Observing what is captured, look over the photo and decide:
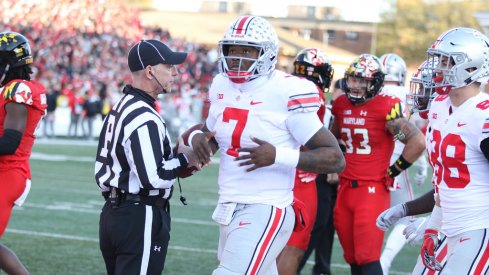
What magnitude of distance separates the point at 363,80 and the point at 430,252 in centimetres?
232

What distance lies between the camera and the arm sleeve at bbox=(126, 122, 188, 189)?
4.45 meters

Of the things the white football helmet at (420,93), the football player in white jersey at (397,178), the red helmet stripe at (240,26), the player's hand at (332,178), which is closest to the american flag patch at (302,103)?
the red helmet stripe at (240,26)

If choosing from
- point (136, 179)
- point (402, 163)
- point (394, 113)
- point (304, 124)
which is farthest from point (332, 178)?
point (136, 179)

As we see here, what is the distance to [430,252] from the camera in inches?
177

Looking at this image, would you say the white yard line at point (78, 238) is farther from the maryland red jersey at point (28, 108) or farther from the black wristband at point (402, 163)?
the maryland red jersey at point (28, 108)

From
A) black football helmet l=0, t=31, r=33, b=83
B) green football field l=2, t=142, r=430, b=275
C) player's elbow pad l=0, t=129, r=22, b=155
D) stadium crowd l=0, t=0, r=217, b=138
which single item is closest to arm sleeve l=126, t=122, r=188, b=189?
player's elbow pad l=0, t=129, r=22, b=155

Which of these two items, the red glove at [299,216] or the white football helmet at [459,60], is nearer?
the white football helmet at [459,60]

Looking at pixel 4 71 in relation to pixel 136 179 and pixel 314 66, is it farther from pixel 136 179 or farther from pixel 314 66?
pixel 314 66

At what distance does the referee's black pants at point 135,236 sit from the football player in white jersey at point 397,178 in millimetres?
2740

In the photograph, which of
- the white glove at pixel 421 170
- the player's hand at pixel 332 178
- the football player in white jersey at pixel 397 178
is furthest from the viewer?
the white glove at pixel 421 170

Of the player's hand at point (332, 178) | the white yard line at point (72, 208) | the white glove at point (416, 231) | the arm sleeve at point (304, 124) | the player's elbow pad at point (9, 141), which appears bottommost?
the white yard line at point (72, 208)

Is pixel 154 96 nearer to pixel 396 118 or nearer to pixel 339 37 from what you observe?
pixel 396 118

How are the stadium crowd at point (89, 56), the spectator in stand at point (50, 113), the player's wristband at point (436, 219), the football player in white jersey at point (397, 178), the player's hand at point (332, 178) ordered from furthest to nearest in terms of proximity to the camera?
1. the stadium crowd at point (89, 56)
2. the spectator in stand at point (50, 113)
3. the football player in white jersey at point (397, 178)
4. the player's hand at point (332, 178)
5. the player's wristband at point (436, 219)

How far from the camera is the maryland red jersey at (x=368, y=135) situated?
654 cm
